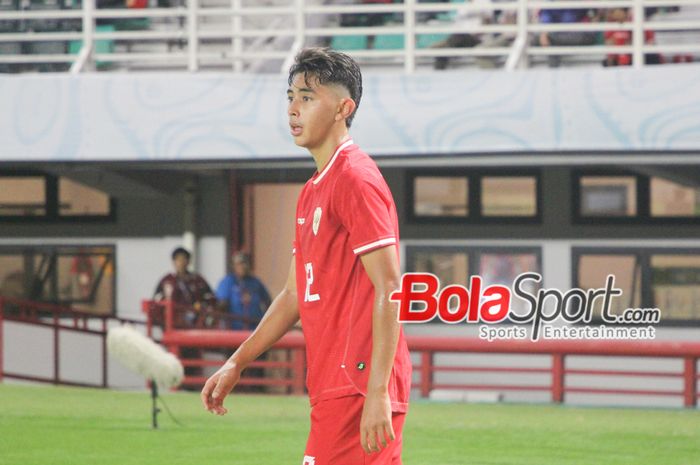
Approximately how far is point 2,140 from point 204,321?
347 cm

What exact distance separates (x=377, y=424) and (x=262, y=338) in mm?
892

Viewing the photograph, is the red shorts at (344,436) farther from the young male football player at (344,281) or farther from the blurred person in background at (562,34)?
the blurred person in background at (562,34)

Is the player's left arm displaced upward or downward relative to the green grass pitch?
upward

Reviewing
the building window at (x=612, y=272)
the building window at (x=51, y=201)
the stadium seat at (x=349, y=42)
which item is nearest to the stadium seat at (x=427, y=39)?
the stadium seat at (x=349, y=42)

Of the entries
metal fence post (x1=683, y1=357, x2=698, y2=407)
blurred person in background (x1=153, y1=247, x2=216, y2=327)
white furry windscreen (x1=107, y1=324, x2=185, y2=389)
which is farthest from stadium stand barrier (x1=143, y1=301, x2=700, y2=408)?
white furry windscreen (x1=107, y1=324, x2=185, y2=389)

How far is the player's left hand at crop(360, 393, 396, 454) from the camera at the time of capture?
449 cm

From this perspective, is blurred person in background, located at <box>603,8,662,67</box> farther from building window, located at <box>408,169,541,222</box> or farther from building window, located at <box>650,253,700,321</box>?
building window, located at <box>650,253,700,321</box>

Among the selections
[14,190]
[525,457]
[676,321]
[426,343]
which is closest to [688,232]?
[676,321]

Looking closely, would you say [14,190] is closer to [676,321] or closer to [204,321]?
[204,321]

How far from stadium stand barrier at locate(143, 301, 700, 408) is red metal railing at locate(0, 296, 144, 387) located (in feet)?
5.08

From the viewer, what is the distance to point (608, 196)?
1925 centimetres

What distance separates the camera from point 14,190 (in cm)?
2081

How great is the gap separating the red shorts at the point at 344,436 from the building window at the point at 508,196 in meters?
14.9

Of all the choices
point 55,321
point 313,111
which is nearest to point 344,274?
point 313,111
